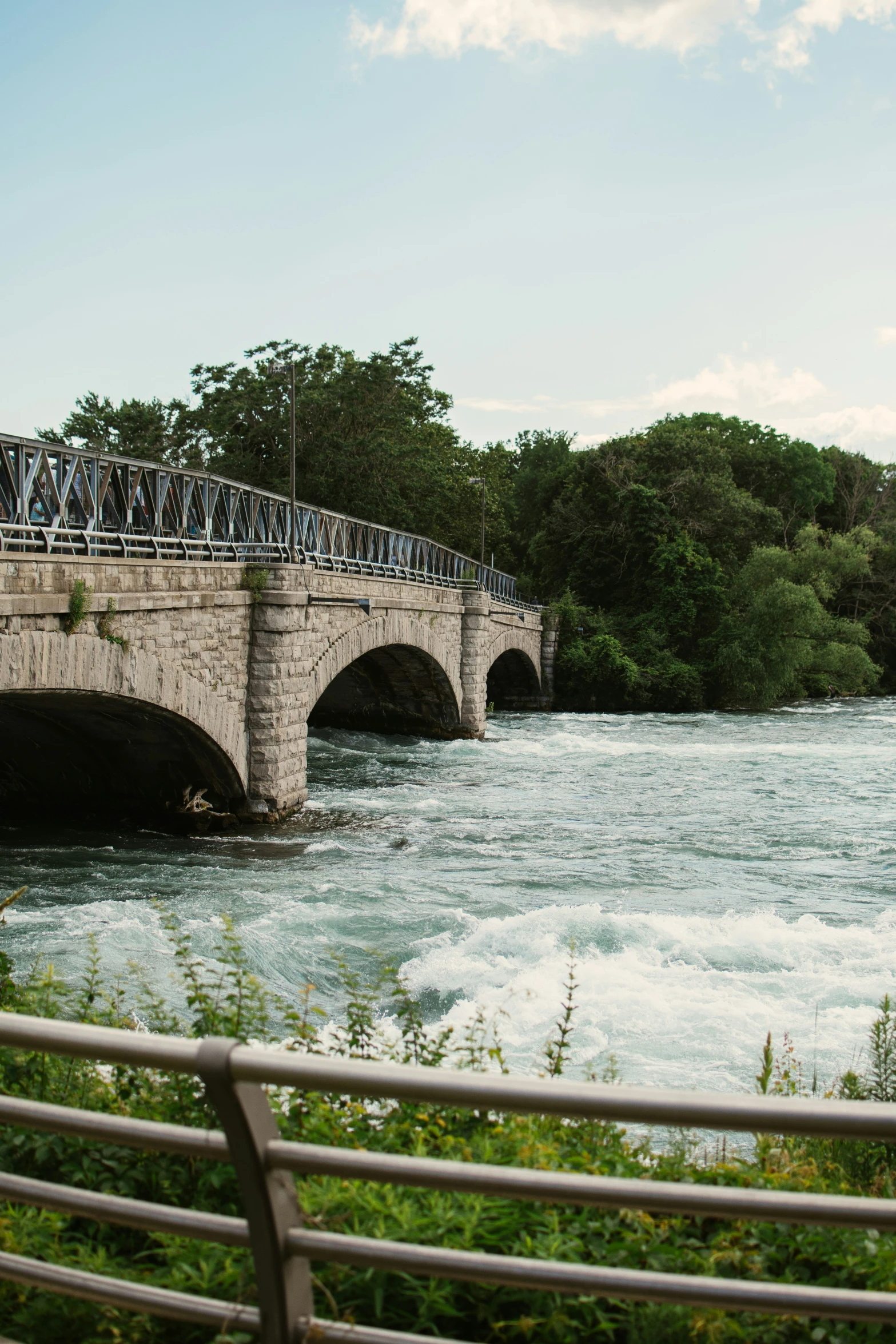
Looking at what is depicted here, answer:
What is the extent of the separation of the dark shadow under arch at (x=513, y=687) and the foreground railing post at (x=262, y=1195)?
41179mm

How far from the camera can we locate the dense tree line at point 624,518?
130ft

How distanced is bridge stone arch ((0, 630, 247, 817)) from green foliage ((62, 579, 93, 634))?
10 cm

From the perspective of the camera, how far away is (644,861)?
15.6 meters

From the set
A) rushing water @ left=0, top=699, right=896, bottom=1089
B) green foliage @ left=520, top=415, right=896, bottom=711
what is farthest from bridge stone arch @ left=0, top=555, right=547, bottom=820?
green foliage @ left=520, top=415, right=896, bottom=711

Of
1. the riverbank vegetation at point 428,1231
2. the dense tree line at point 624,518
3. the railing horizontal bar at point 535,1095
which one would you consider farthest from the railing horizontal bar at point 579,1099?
the dense tree line at point 624,518

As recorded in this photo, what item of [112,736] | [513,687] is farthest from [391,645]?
[513,687]

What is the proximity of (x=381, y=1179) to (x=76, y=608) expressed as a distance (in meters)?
10.3

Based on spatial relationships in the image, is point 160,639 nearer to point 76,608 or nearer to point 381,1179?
point 76,608

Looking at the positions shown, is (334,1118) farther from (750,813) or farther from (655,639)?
Result: (655,639)

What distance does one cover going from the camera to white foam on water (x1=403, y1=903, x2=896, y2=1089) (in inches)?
321

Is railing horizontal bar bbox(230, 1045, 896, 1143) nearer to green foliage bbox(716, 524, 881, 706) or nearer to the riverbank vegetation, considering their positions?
the riverbank vegetation

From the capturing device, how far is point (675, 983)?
9742 millimetres

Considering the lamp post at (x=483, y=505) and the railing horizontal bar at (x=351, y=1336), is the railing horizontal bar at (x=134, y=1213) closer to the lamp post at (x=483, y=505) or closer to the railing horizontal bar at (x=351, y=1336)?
the railing horizontal bar at (x=351, y=1336)

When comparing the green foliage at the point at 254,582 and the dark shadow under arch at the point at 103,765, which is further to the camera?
the green foliage at the point at 254,582
